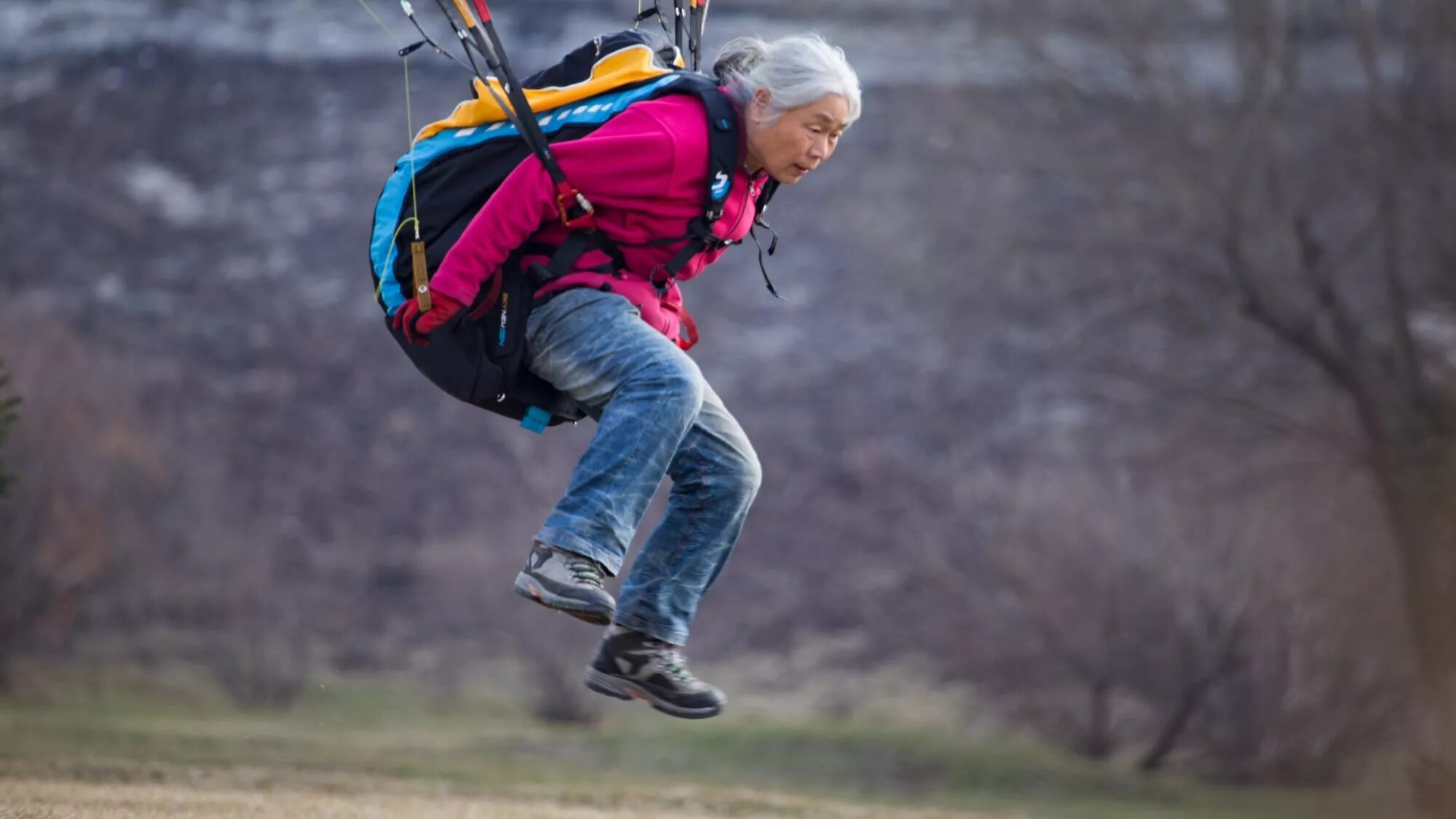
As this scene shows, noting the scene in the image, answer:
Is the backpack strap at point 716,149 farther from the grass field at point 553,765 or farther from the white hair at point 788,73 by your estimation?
the grass field at point 553,765

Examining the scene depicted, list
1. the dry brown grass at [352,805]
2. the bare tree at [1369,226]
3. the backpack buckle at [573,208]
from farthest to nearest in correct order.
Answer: the bare tree at [1369,226], the dry brown grass at [352,805], the backpack buckle at [573,208]

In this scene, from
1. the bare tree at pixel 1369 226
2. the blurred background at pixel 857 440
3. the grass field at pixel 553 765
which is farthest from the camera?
the blurred background at pixel 857 440

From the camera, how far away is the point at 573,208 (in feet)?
12.3

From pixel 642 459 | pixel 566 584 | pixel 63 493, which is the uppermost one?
pixel 63 493

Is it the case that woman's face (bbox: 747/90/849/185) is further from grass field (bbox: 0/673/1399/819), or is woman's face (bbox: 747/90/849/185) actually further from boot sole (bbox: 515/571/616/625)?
grass field (bbox: 0/673/1399/819)

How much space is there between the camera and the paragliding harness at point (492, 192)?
378 centimetres

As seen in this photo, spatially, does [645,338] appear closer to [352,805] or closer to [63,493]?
[352,805]

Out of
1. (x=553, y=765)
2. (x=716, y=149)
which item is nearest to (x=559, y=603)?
(x=716, y=149)

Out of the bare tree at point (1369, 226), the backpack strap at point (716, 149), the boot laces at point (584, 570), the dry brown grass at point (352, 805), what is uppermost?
the bare tree at point (1369, 226)

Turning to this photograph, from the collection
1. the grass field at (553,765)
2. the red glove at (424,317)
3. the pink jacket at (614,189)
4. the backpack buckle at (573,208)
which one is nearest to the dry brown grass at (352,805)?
the grass field at (553,765)

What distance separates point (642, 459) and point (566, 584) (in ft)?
1.10

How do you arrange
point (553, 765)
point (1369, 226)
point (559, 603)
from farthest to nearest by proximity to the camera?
point (1369, 226) < point (553, 765) < point (559, 603)

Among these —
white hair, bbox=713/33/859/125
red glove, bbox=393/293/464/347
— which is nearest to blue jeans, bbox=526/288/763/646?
red glove, bbox=393/293/464/347

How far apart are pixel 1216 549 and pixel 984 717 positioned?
232 cm
